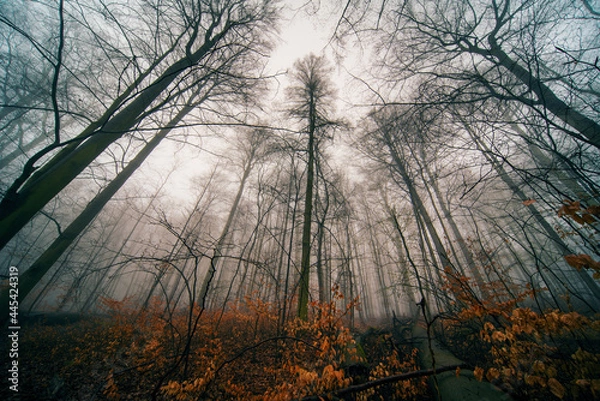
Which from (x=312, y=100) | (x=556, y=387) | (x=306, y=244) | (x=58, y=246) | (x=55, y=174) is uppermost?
(x=312, y=100)

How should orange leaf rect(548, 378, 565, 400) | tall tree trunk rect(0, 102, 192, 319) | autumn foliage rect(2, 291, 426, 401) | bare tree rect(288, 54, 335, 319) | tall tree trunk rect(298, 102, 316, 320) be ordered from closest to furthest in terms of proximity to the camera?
orange leaf rect(548, 378, 565, 400)
autumn foliage rect(2, 291, 426, 401)
tall tree trunk rect(0, 102, 192, 319)
tall tree trunk rect(298, 102, 316, 320)
bare tree rect(288, 54, 335, 319)

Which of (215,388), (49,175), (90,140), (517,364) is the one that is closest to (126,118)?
(90,140)

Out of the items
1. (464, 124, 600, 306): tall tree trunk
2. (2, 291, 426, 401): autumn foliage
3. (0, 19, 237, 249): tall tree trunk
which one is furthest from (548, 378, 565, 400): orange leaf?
(0, 19, 237, 249): tall tree trunk

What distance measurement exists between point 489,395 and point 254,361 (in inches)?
180

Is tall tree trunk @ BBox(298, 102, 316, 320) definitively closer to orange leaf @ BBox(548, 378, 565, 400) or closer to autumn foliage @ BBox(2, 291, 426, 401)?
autumn foliage @ BBox(2, 291, 426, 401)

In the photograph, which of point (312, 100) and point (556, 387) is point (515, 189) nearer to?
point (556, 387)

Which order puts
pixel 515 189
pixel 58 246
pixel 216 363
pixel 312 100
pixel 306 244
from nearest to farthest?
pixel 515 189 → pixel 216 363 → pixel 58 246 → pixel 306 244 → pixel 312 100

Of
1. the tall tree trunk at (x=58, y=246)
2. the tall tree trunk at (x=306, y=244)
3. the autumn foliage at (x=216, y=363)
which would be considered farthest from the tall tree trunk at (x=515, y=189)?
the tall tree trunk at (x=58, y=246)

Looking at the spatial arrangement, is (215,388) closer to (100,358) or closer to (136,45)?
(100,358)

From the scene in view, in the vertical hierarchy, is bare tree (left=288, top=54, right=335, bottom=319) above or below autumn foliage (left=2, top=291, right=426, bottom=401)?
above

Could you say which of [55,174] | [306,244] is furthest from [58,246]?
[306,244]

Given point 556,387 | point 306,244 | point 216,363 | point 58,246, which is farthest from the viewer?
point 306,244

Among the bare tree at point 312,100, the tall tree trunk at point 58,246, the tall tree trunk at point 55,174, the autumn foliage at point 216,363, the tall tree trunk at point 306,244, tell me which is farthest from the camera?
the bare tree at point 312,100

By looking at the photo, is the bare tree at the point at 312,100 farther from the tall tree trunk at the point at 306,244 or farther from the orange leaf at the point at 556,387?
the orange leaf at the point at 556,387
